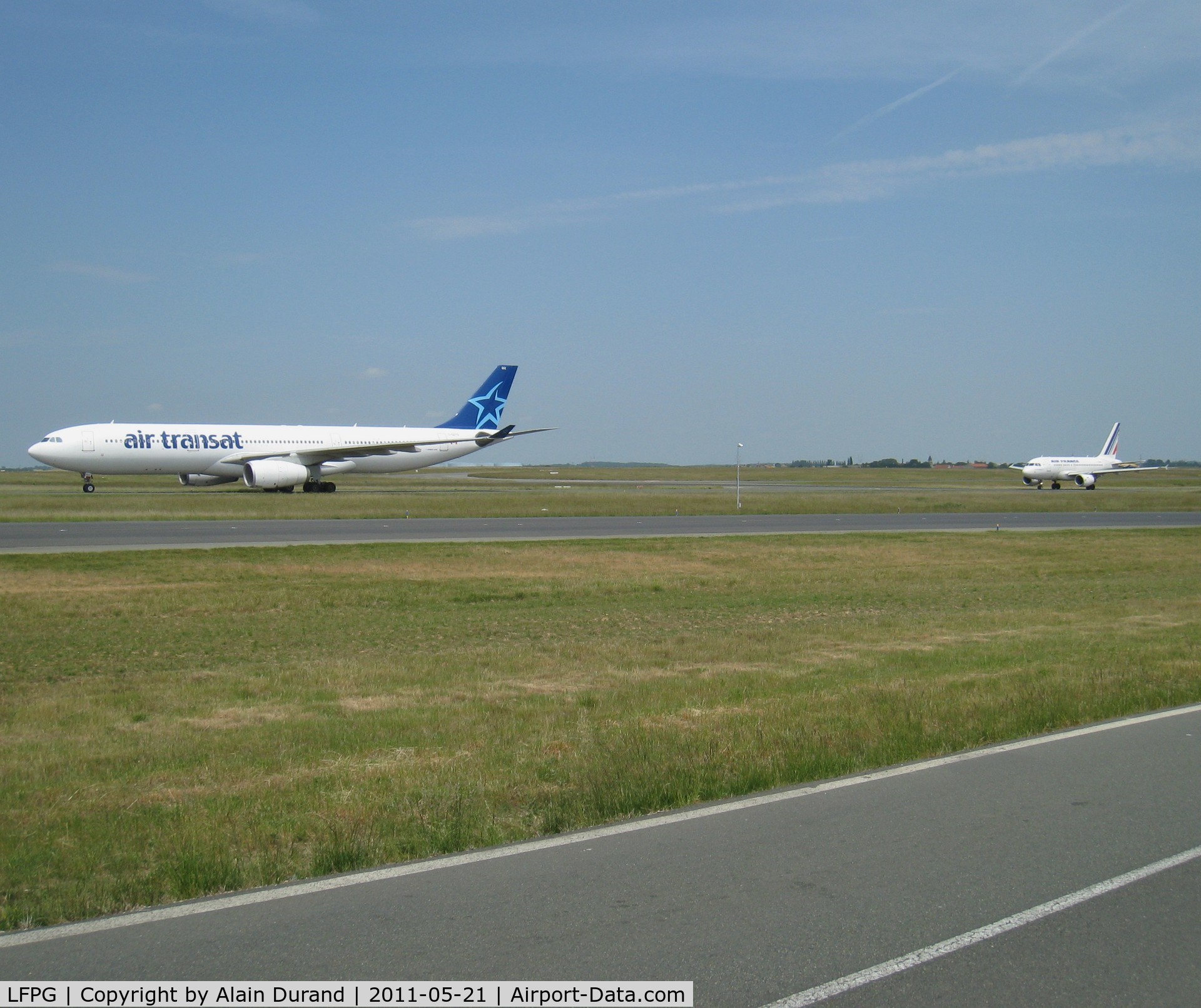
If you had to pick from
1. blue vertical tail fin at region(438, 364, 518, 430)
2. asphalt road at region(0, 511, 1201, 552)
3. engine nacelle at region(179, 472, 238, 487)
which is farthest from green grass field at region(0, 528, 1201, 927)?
blue vertical tail fin at region(438, 364, 518, 430)

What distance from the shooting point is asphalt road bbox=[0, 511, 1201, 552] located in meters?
30.3

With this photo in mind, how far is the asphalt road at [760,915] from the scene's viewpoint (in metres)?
4.52

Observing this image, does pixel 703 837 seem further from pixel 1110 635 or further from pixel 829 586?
pixel 829 586

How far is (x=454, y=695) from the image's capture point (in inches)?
458

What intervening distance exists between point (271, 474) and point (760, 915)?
178ft

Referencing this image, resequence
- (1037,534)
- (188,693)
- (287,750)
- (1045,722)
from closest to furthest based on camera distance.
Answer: (287,750) → (1045,722) → (188,693) → (1037,534)

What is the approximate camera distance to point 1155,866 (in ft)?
19.2

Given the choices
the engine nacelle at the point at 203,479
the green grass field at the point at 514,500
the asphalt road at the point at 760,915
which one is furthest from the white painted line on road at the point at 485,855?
the engine nacelle at the point at 203,479

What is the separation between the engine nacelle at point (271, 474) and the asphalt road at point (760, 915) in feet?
171

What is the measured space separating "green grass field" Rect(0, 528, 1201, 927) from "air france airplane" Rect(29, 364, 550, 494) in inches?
1241

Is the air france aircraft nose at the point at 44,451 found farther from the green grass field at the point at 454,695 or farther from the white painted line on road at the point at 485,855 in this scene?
the white painted line on road at the point at 485,855

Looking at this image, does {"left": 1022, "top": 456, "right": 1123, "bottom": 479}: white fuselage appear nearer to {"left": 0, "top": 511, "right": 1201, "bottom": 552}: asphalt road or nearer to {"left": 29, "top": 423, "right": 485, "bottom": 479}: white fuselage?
{"left": 0, "top": 511, "right": 1201, "bottom": 552}: asphalt road

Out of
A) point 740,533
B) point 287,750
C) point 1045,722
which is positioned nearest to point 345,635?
point 287,750

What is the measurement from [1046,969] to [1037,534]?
36.9m
